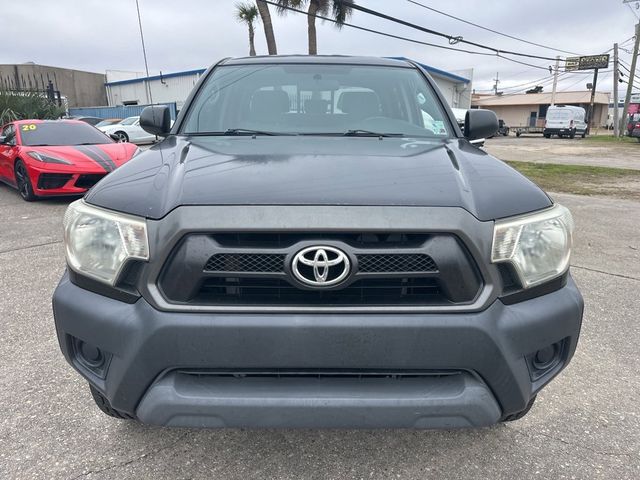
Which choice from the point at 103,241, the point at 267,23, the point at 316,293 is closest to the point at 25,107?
the point at 267,23

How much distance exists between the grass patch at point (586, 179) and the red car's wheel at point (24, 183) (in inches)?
364

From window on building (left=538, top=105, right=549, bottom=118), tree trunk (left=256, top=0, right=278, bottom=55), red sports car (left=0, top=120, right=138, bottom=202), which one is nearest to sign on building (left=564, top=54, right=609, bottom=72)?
window on building (left=538, top=105, right=549, bottom=118)

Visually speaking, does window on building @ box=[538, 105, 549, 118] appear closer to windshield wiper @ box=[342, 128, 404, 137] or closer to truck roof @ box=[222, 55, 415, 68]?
truck roof @ box=[222, 55, 415, 68]

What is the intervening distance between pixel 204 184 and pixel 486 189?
1.03 meters

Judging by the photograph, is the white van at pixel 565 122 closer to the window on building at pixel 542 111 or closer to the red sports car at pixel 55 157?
the window on building at pixel 542 111

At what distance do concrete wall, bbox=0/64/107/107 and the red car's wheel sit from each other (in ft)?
104

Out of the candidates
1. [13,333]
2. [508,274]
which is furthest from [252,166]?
[13,333]

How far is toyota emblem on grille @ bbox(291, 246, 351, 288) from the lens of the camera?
154 cm

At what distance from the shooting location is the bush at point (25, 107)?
14164mm

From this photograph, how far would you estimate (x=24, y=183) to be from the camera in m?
7.84

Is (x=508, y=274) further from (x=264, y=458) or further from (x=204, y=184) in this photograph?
(x=264, y=458)

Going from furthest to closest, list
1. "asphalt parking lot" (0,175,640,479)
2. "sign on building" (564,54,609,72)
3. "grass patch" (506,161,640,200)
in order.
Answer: "sign on building" (564,54,609,72), "grass patch" (506,161,640,200), "asphalt parking lot" (0,175,640,479)

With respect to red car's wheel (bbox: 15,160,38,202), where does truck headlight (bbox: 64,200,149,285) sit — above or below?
above

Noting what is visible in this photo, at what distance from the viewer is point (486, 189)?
178 centimetres
